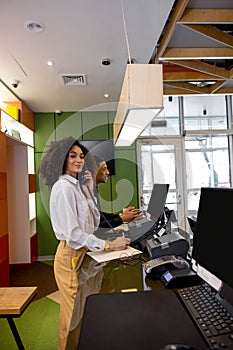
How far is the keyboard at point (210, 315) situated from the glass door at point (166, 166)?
4.44m

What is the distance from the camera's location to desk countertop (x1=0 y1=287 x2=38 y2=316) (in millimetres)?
1833

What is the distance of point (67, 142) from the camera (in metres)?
1.78

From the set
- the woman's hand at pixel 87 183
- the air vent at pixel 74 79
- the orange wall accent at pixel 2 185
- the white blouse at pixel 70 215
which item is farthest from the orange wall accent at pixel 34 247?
the white blouse at pixel 70 215

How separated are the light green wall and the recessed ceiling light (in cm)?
285

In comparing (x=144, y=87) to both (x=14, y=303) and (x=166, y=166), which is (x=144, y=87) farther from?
(x=166, y=166)

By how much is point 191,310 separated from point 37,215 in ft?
15.4

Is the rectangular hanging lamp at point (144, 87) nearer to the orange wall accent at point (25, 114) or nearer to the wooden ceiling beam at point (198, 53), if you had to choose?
the wooden ceiling beam at point (198, 53)

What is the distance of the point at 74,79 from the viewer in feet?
12.3

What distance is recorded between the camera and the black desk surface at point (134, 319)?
767 mm

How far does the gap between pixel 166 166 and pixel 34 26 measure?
381 centimetres

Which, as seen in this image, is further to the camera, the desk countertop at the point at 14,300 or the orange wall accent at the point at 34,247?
the orange wall accent at the point at 34,247

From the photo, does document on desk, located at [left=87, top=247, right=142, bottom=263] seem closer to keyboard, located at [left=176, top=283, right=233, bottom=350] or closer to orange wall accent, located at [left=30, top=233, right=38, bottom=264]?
keyboard, located at [left=176, top=283, right=233, bottom=350]

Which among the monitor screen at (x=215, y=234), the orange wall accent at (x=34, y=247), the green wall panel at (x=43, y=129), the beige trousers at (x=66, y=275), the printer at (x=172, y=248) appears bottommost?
the orange wall accent at (x=34, y=247)

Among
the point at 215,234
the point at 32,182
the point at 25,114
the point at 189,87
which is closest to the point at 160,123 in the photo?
the point at 189,87
